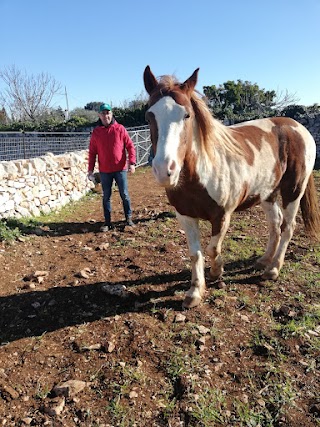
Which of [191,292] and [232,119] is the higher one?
[232,119]

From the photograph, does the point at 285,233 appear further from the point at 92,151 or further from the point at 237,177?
the point at 92,151

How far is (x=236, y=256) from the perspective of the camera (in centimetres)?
432

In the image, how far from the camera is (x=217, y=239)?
3174 millimetres

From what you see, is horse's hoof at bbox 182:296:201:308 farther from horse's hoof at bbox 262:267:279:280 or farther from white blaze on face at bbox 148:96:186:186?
white blaze on face at bbox 148:96:186:186

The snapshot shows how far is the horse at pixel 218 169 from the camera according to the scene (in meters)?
2.42

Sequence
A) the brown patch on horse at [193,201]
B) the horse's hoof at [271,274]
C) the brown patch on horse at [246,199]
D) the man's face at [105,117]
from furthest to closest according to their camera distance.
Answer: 1. the man's face at [105,117]
2. the horse's hoof at [271,274]
3. the brown patch on horse at [246,199]
4. the brown patch on horse at [193,201]

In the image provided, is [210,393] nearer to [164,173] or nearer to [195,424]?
[195,424]

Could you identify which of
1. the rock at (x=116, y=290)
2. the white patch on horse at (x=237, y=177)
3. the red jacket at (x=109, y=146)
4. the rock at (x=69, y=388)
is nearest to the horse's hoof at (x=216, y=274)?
the white patch on horse at (x=237, y=177)

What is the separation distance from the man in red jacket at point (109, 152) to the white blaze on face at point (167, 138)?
10.3ft

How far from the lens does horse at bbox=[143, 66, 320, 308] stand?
2424 mm

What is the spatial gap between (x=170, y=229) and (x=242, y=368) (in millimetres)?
3187

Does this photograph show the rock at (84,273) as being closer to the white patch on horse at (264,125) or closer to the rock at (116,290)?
the rock at (116,290)

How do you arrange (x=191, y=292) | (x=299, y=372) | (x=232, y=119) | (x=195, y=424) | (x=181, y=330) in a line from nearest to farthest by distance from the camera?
(x=195, y=424) < (x=299, y=372) < (x=181, y=330) < (x=191, y=292) < (x=232, y=119)

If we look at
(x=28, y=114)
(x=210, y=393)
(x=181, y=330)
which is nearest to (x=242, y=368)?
(x=210, y=393)
